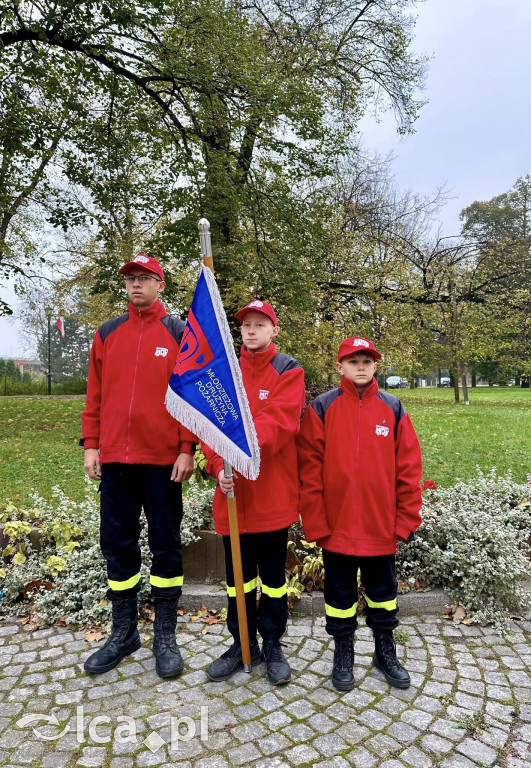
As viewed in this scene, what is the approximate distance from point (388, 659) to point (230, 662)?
3.00ft

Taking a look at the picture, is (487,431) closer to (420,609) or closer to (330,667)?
(420,609)

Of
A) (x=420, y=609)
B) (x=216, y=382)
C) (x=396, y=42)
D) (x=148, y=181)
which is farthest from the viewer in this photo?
(x=396, y=42)

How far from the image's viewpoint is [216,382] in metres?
2.85

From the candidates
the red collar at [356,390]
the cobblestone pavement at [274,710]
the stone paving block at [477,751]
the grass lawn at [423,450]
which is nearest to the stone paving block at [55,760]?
the cobblestone pavement at [274,710]

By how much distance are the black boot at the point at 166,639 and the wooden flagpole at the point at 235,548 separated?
0.41 metres

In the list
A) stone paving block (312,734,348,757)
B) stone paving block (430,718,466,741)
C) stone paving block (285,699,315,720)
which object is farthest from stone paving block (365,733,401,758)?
stone paving block (285,699,315,720)

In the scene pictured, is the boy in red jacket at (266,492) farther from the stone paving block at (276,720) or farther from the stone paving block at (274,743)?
the stone paving block at (274,743)

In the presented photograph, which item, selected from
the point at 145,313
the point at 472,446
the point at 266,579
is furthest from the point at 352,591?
the point at 472,446

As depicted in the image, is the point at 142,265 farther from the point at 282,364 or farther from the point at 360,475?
the point at 360,475

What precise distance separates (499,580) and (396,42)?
1547cm

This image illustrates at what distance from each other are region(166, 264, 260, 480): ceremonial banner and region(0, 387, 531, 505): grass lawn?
3.66 metres

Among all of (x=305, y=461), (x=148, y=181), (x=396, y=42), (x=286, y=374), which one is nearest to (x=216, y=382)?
(x=286, y=374)

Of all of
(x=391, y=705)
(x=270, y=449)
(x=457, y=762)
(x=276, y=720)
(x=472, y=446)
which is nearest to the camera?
(x=457, y=762)

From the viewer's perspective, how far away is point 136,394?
3.01 m
